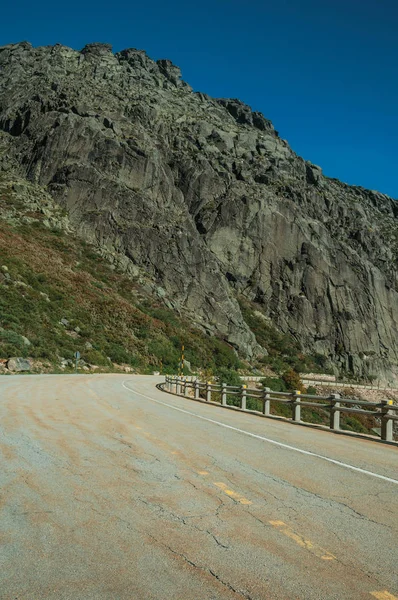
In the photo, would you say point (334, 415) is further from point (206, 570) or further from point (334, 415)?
point (206, 570)

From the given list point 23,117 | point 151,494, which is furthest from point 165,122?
point 151,494

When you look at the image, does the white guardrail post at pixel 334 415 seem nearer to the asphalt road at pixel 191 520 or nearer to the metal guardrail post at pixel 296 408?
the metal guardrail post at pixel 296 408

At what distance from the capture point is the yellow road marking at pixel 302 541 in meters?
4.31

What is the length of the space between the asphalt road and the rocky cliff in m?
73.4

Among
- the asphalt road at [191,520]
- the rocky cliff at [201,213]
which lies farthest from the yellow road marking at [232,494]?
the rocky cliff at [201,213]

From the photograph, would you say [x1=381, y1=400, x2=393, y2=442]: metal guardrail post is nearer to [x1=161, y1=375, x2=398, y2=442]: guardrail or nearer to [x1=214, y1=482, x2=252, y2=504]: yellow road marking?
[x1=161, y1=375, x2=398, y2=442]: guardrail

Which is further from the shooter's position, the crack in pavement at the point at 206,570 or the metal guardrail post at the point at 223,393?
the metal guardrail post at the point at 223,393

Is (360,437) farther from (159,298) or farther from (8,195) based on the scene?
(8,195)

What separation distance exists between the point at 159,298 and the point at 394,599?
78821mm

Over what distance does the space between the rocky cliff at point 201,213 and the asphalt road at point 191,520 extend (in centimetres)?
7342

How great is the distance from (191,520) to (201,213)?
10094cm

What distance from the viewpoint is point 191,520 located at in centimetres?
514

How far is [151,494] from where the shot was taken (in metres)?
6.07

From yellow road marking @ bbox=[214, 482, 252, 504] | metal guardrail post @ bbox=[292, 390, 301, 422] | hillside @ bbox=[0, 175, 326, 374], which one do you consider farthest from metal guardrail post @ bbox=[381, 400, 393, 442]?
hillside @ bbox=[0, 175, 326, 374]
